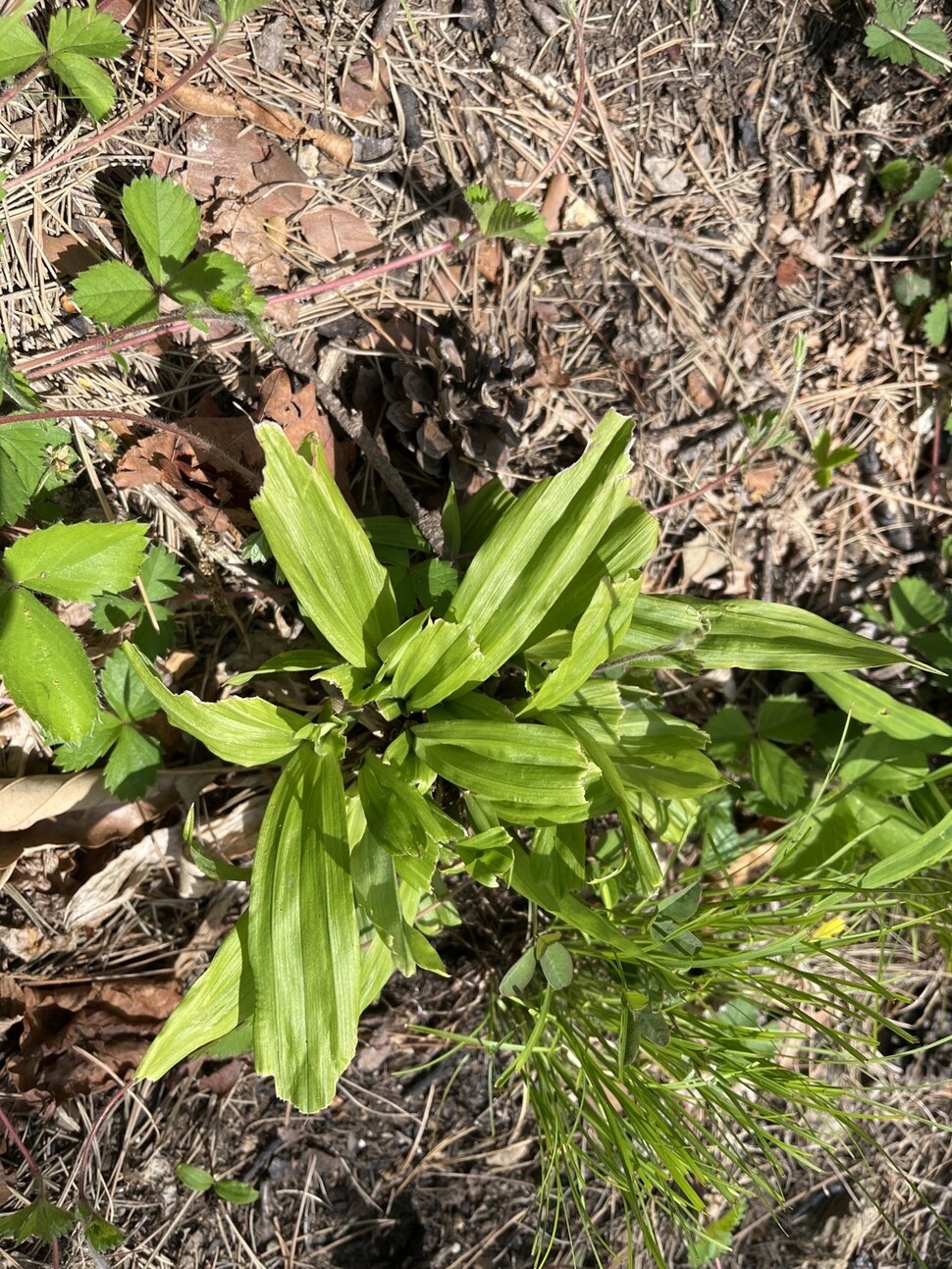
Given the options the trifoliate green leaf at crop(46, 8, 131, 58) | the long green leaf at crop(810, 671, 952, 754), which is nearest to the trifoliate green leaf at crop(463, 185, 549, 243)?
the trifoliate green leaf at crop(46, 8, 131, 58)

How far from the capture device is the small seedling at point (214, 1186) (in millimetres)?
1837

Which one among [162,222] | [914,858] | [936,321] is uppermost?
[936,321]

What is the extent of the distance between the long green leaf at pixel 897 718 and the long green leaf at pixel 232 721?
52.5 inches

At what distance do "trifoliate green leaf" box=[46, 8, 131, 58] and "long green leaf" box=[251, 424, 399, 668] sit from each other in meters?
0.82

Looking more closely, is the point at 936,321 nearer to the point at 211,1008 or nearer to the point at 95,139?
the point at 95,139

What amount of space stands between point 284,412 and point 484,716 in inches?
29.5

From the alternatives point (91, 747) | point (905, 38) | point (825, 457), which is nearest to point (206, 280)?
point (91, 747)

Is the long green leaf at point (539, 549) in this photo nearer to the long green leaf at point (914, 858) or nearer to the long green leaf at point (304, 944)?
the long green leaf at point (304, 944)

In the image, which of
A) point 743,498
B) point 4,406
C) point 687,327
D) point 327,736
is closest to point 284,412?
point 4,406

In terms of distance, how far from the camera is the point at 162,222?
156 centimetres

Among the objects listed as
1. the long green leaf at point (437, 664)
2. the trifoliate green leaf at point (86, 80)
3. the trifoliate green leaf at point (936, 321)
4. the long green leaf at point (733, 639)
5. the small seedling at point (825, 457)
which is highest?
the trifoliate green leaf at point (86, 80)

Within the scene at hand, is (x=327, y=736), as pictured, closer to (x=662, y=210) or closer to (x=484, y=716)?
(x=484, y=716)

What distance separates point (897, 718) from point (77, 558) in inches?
72.8

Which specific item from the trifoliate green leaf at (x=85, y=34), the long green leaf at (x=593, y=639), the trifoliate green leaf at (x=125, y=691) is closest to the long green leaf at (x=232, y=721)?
the trifoliate green leaf at (x=125, y=691)
